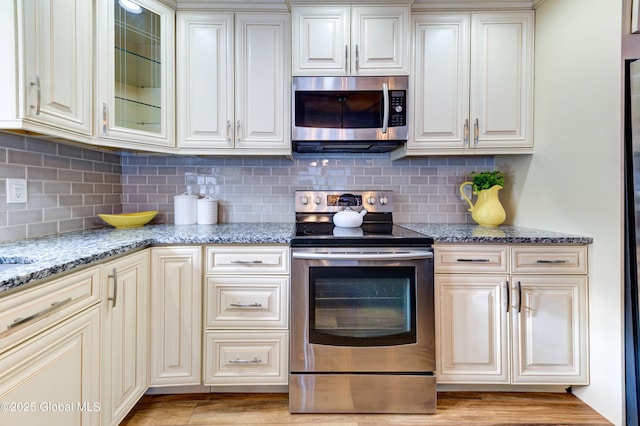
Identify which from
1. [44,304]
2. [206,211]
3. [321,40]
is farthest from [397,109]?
[44,304]

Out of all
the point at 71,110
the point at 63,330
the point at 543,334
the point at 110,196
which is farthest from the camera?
the point at 110,196

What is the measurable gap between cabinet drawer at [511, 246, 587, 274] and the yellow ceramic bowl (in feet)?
7.32

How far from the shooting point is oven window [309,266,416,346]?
1.76 m

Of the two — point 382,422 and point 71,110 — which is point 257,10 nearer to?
point 71,110

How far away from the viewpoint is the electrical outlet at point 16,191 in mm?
1535

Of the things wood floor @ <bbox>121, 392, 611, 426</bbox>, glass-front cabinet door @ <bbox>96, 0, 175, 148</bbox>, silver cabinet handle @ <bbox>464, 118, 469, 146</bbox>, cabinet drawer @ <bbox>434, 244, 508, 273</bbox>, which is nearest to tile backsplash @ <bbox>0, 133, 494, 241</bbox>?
silver cabinet handle @ <bbox>464, 118, 469, 146</bbox>

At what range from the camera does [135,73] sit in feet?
6.32

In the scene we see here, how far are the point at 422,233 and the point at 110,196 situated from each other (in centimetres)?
205

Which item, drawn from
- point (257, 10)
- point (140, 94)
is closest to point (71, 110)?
point (140, 94)

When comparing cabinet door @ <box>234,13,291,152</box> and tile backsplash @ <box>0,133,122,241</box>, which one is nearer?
tile backsplash @ <box>0,133,122,241</box>

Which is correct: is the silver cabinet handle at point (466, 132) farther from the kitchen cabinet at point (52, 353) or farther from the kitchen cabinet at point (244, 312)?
the kitchen cabinet at point (52, 353)

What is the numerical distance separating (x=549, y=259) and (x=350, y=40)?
A: 1692 millimetres

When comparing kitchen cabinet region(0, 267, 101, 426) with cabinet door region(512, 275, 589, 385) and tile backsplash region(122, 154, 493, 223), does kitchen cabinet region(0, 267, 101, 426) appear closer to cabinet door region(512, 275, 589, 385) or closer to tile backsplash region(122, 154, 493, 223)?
tile backsplash region(122, 154, 493, 223)

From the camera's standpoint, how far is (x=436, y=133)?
84.4 inches
